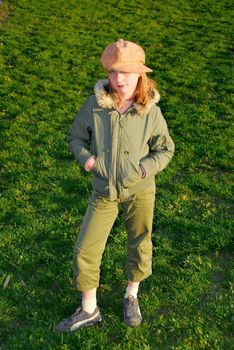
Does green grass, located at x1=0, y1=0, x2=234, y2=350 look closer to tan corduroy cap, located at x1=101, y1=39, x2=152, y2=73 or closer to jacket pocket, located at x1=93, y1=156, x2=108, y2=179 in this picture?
jacket pocket, located at x1=93, y1=156, x2=108, y2=179

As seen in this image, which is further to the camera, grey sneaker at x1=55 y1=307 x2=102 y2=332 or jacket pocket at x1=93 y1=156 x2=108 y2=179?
grey sneaker at x1=55 y1=307 x2=102 y2=332

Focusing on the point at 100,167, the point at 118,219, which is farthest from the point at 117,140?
the point at 118,219

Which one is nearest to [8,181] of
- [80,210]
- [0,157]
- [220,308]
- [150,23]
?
[0,157]

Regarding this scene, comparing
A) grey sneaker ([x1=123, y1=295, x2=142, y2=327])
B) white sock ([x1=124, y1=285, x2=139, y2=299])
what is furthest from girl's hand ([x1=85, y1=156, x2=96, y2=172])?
grey sneaker ([x1=123, y1=295, x2=142, y2=327])

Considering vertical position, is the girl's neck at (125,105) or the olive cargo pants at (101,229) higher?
the girl's neck at (125,105)

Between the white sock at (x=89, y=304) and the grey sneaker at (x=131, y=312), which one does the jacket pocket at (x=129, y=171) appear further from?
the grey sneaker at (x=131, y=312)

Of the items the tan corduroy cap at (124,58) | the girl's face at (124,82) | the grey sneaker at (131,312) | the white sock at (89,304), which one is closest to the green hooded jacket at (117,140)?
the girl's face at (124,82)

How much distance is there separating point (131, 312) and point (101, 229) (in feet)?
4.31

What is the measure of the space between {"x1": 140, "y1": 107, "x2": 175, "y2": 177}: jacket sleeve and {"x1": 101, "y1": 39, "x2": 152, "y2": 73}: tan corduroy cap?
60 cm

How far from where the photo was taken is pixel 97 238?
5227mm

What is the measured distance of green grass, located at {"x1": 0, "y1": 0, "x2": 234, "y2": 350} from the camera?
5789 mm

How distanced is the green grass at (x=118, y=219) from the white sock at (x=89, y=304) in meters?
0.23

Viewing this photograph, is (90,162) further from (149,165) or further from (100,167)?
(149,165)

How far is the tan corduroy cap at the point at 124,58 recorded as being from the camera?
4.66m
